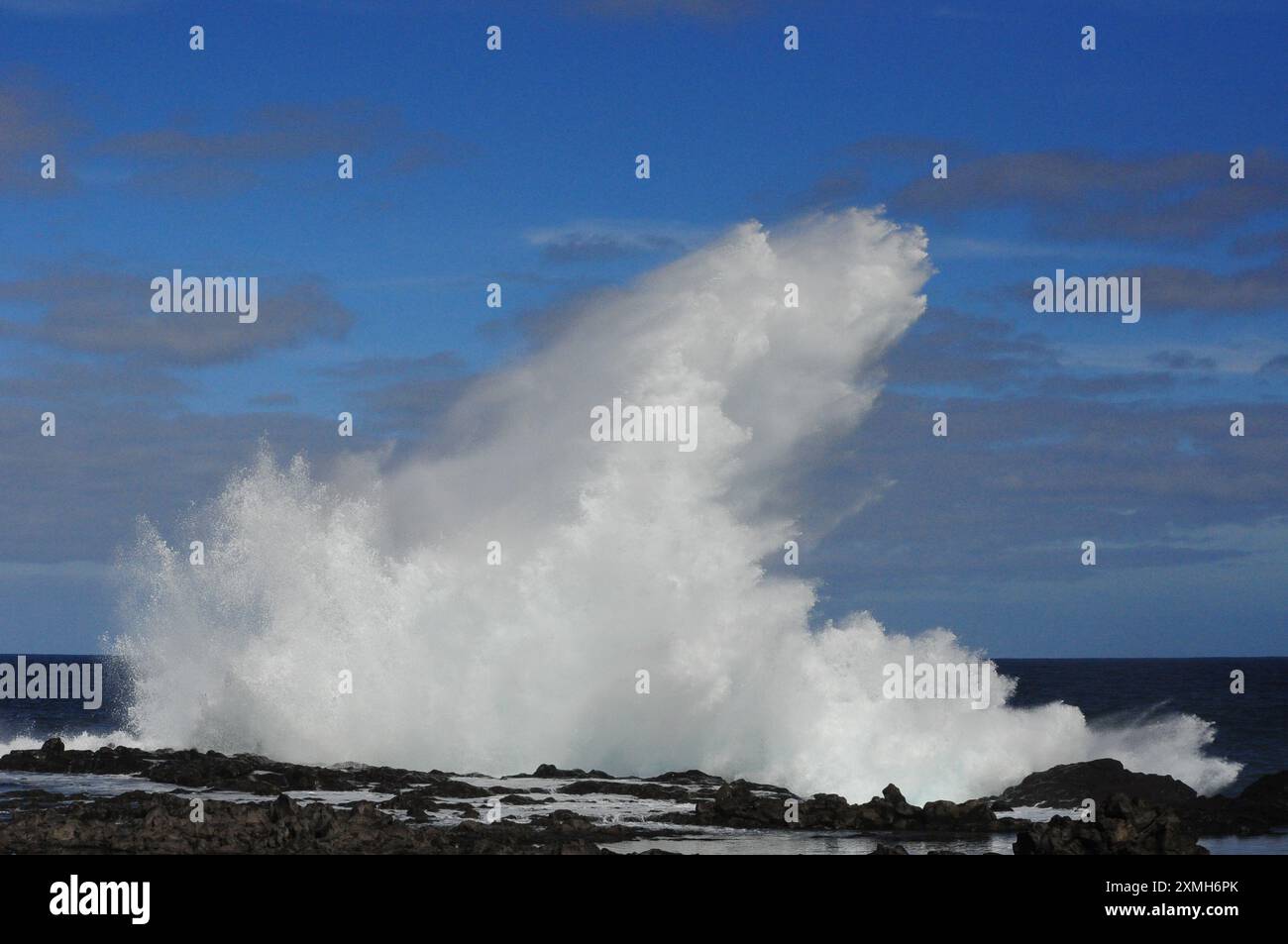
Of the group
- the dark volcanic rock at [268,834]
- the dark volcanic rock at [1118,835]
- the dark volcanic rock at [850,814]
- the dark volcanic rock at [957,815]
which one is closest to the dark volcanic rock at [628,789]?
the dark volcanic rock at [850,814]

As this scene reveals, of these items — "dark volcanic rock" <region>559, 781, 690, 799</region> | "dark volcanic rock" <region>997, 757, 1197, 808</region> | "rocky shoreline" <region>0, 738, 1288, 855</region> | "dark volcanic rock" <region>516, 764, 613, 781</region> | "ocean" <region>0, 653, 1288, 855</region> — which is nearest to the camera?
"rocky shoreline" <region>0, 738, 1288, 855</region>

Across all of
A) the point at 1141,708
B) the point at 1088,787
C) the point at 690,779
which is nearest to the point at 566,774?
the point at 690,779

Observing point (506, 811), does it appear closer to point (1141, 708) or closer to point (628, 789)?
point (628, 789)

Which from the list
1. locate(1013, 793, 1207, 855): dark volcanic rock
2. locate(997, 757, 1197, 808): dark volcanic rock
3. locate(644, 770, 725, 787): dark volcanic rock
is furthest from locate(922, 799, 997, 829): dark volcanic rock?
locate(644, 770, 725, 787): dark volcanic rock

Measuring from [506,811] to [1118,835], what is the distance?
1511 centimetres

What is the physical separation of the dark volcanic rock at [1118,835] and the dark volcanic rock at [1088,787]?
1214 centimetres

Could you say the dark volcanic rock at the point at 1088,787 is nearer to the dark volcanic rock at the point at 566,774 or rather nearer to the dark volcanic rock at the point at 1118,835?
the dark volcanic rock at the point at 566,774

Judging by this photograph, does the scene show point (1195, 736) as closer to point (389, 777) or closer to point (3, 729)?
point (389, 777)

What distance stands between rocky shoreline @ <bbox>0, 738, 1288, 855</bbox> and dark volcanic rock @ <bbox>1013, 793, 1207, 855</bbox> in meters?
0.03

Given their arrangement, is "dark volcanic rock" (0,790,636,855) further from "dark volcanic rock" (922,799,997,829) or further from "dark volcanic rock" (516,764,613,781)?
"dark volcanic rock" (516,764,613,781)

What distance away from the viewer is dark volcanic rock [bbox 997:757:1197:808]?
4231cm
